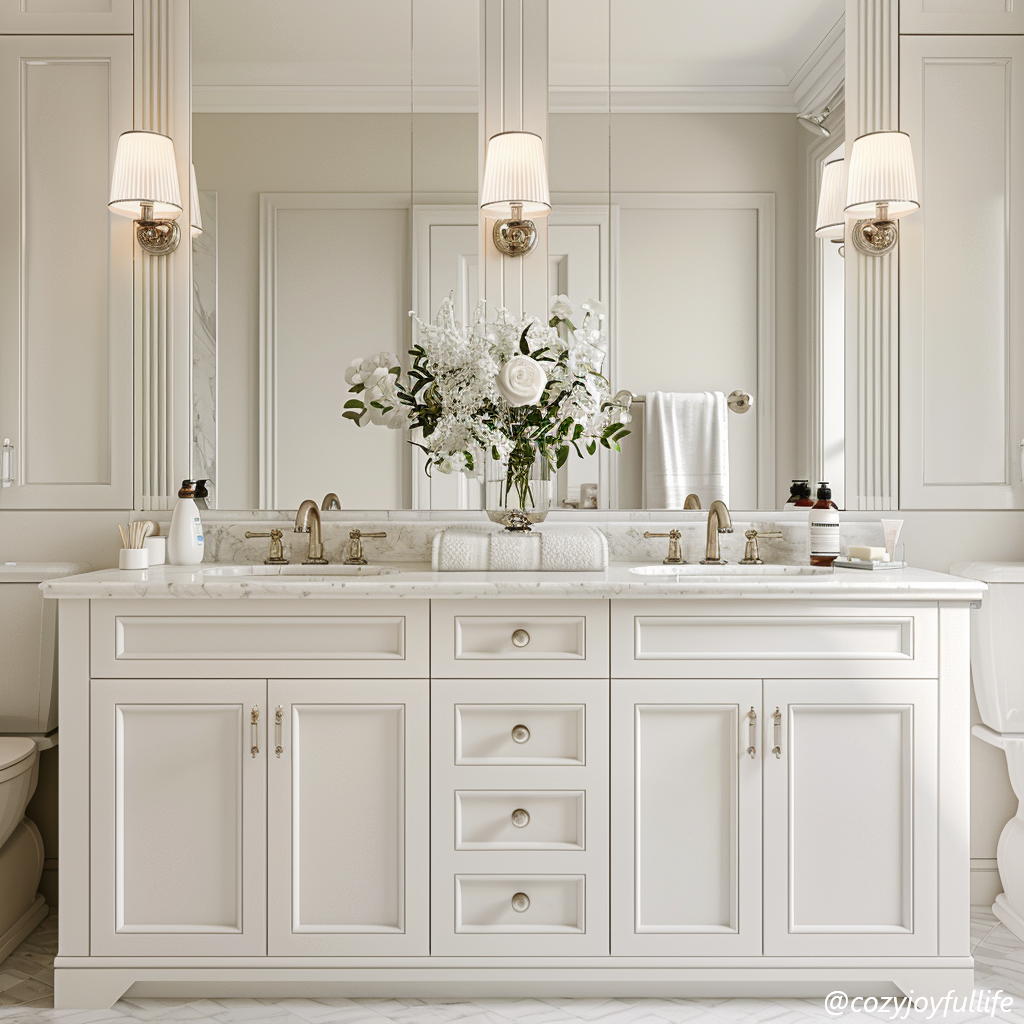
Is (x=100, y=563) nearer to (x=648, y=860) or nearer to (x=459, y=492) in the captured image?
(x=459, y=492)

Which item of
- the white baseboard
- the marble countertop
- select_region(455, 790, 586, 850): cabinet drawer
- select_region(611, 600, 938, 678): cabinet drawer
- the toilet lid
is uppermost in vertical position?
the marble countertop

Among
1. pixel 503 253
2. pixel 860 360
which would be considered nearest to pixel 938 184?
pixel 860 360

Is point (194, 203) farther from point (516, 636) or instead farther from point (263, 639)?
point (516, 636)

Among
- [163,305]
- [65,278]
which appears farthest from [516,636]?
[65,278]

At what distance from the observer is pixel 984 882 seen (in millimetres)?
2232

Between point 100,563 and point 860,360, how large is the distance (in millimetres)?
2075

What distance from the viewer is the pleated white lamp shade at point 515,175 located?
86.0 inches

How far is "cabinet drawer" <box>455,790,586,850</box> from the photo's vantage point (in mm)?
1717

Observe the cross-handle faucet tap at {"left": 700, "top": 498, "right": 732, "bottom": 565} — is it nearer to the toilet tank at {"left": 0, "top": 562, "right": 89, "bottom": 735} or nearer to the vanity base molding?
the vanity base molding

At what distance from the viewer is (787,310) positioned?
2230 millimetres

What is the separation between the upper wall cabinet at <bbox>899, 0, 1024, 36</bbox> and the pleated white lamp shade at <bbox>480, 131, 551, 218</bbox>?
3.37 ft

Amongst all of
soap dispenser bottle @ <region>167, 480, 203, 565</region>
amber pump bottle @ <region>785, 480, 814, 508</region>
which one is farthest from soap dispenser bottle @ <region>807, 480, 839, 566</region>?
soap dispenser bottle @ <region>167, 480, 203, 565</region>

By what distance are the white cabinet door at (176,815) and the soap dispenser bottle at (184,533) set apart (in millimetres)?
419

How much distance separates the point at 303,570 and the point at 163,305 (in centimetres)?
81
